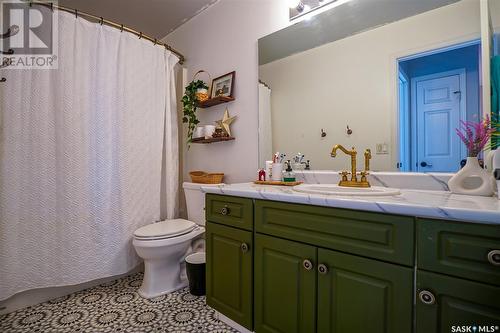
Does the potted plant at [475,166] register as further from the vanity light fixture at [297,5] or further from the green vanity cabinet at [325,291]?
the vanity light fixture at [297,5]

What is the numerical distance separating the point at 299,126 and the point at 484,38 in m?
0.95

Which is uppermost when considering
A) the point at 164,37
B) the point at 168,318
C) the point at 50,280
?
the point at 164,37

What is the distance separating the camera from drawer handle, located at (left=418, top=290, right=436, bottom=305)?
0.71 metres

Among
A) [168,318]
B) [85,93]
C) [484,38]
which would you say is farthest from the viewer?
[85,93]

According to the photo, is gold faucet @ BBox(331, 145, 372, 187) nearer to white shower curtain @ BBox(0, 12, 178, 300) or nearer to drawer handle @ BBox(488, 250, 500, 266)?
drawer handle @ BBox(488, 250, 500, 266)

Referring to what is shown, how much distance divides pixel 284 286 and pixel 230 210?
0.46 meters

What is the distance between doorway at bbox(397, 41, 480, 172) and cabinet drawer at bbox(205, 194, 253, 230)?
33.6 inches

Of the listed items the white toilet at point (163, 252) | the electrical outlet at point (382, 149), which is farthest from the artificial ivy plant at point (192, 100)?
the electrical outlet at point (382, 149)

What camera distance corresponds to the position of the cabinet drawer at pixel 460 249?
638 millimetres

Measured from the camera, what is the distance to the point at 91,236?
1714 mm

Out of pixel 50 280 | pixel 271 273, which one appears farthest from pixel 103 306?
pixel 271 273

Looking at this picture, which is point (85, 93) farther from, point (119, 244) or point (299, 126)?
point (299, 126)

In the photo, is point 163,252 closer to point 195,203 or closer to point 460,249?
point 195,203

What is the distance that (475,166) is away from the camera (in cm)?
99
